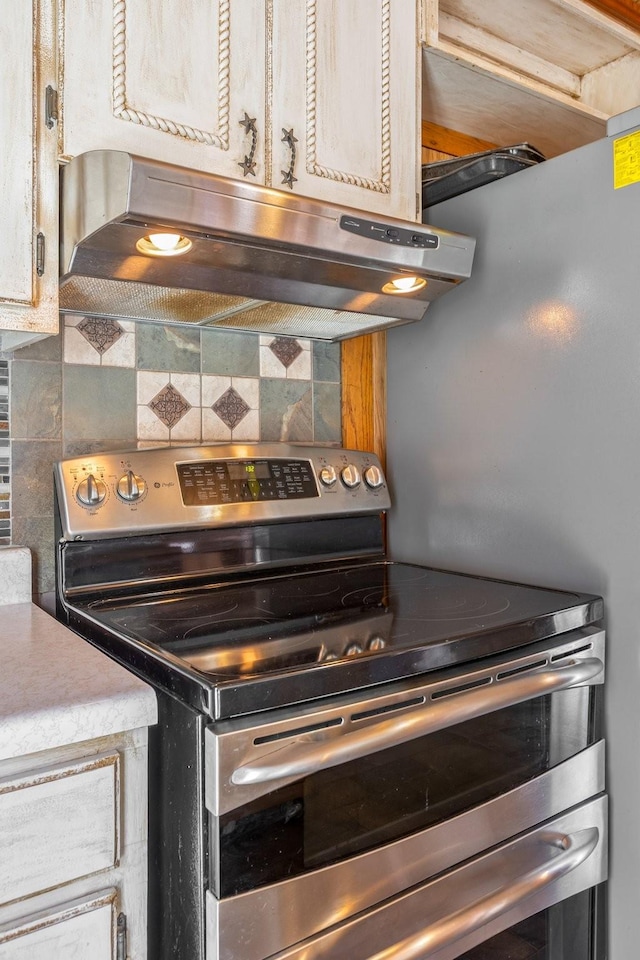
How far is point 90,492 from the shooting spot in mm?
1260

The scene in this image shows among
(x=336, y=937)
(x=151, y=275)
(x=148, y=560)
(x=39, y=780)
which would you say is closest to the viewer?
(x=39, y=780)

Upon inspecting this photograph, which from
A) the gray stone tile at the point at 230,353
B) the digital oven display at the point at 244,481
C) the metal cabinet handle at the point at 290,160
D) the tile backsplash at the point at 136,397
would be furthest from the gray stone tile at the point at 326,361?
the metal cabinet handle at the point at 290,160

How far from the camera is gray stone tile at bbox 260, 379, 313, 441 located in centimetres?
164

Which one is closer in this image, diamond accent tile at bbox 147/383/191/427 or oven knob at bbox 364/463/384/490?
diamond accent tile at bbox 147/383/191/427

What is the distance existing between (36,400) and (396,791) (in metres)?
0.94

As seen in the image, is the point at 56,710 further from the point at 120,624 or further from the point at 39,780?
the point at 120,624

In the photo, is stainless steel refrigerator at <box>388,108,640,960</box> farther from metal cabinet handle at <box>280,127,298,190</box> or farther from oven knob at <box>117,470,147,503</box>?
oven knob at <box>117,470,147,503</box>

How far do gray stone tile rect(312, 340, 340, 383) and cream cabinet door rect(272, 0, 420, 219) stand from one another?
0.40 meters

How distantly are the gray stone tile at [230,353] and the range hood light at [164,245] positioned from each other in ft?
1.37

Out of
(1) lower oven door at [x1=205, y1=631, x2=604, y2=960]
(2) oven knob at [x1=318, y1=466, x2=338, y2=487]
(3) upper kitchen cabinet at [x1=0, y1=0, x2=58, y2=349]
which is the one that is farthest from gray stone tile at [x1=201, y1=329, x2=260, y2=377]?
(1) lower oven door at [x1=205, y1=631, x2=604, y2=960]

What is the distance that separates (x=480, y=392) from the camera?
4.99 feet

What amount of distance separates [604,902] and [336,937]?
2.15 ft

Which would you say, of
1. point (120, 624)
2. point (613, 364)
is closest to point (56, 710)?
point (120, 624)

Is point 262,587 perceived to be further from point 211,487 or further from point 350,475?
point 350,475
